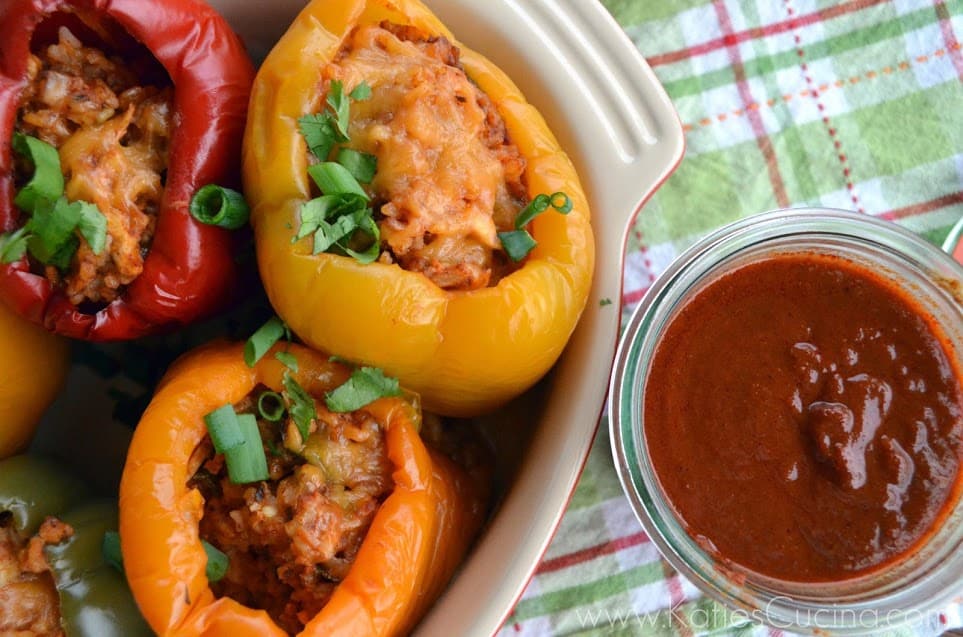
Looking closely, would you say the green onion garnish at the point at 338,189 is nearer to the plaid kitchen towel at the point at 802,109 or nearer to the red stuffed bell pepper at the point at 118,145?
the red stuffed bell pepper at the point at 118,145

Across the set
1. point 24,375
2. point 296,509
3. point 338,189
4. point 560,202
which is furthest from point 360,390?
point 24,375

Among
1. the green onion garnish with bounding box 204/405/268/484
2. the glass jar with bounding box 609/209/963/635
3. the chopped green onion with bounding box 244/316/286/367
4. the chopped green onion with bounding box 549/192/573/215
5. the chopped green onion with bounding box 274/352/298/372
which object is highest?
the chopped green onion with bounding box 549/192/573/215

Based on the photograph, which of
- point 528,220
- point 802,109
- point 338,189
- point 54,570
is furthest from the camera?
point 802,109

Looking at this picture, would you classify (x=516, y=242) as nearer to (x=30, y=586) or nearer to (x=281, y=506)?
(x=281, y=506)

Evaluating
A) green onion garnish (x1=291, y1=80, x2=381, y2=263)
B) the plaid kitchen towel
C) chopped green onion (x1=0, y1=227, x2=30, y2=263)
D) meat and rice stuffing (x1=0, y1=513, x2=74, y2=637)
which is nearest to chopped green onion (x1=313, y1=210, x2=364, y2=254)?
green onion garnish (x1=291, y1=80, x2=381, y2=263)

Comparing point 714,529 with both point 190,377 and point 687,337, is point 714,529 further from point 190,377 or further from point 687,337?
point 190,377

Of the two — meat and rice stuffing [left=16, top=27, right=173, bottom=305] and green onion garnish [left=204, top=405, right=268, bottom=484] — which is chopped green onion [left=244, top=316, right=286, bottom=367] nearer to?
green onion garnish [left=204, top=405, right=268, bottom=484]

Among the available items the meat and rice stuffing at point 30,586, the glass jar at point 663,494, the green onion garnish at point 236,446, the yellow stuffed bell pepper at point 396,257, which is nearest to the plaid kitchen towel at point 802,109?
the glass jar at point 663,494
